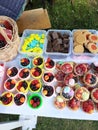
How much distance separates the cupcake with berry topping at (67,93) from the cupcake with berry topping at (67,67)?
0.10 meters

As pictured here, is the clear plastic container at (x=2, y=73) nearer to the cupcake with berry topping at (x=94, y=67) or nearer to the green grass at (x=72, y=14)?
the cupcake with berry topping at (x=94, y=67)

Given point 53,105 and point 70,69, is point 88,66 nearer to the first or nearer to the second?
point 70,69

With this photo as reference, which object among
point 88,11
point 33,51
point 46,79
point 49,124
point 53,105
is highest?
point 88,11

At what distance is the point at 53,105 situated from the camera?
1272mm

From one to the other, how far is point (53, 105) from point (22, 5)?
2.64 ft

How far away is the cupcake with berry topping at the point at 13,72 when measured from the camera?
135cm

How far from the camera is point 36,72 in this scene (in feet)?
4.41

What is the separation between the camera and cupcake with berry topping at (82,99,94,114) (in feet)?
4.01

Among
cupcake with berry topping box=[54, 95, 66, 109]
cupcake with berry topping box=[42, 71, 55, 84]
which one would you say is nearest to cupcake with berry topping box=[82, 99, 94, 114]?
cupcake with berry topping box=[54, 95, 66, 109]

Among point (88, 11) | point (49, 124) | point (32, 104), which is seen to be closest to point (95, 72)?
point (32, 104)

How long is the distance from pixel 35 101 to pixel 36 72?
0.17 metres

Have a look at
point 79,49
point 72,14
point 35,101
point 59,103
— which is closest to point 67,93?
point 59,103

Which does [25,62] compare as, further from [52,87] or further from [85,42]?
[85,42]

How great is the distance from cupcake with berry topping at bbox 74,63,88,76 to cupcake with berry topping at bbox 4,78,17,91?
35 centimetres
